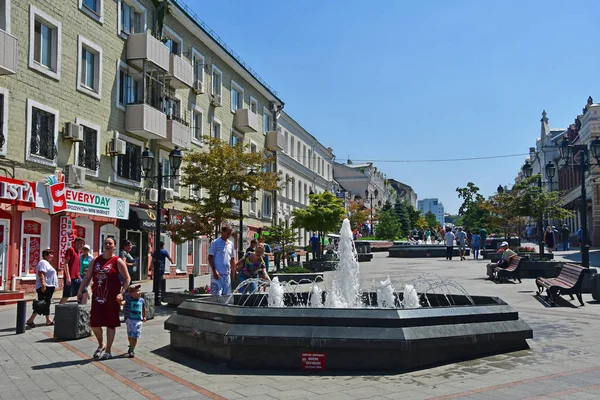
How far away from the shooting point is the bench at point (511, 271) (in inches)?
735

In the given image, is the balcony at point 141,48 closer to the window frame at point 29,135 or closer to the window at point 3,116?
the window frame at point 29,135

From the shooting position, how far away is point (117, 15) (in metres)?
23.4

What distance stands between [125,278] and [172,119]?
19.4 meters

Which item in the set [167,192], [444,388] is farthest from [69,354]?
[167,192]

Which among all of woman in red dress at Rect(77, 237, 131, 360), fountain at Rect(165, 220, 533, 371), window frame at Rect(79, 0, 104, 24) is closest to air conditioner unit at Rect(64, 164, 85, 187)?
window frame at Rect(79, 0, 104, 24)

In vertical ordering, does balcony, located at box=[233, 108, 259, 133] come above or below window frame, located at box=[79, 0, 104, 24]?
below

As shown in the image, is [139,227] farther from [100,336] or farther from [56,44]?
[100,336]

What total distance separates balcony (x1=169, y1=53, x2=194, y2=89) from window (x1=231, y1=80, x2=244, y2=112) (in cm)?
723

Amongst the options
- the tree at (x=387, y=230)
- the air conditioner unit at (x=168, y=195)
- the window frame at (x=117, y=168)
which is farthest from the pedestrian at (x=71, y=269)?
the tree at (x=387, y=230)

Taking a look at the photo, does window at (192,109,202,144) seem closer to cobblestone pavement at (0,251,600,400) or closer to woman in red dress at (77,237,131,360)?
cobblestone pavement at (0,251,600,400)

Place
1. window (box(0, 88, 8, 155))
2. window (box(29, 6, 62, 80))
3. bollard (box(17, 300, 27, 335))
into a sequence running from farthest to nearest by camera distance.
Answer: window (box(29, 6, 62, 80))
window (box(0, 88, 8, 155))
bollard (box(17, 300, 27, 335))

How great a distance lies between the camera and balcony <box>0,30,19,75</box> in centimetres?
1669

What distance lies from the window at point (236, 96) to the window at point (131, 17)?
10557mm

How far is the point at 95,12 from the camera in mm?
22031
